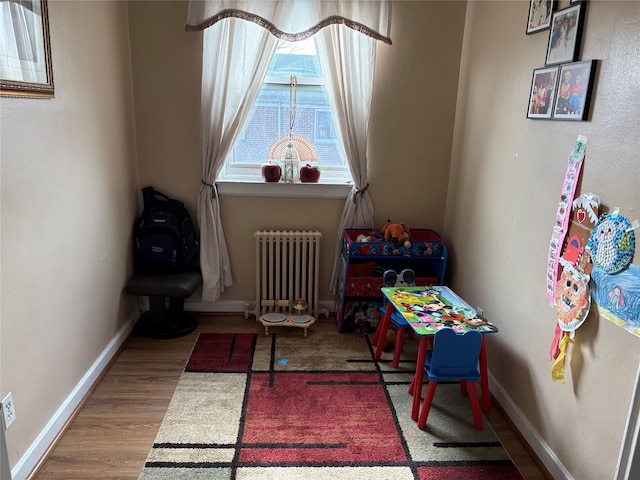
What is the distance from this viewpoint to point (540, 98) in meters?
Result: 2.06

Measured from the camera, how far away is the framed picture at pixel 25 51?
1652 mm

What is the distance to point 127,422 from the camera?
221cm

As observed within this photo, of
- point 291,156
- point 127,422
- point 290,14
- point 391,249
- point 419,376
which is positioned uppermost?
point 290,14

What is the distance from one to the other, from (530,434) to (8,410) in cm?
216

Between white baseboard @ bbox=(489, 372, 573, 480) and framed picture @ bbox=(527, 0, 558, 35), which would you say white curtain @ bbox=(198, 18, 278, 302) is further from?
white baseboard @ bbox=(489, 372, 573, 480)

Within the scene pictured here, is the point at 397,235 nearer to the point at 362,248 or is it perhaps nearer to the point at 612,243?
the point at 362,248

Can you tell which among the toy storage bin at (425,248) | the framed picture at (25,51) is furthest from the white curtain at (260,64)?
the framed picture at (25,51)

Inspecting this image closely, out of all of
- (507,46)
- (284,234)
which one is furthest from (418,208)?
(507,46)

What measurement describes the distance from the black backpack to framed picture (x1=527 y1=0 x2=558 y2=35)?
2268 mm

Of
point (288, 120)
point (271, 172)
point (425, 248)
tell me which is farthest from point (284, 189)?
point (425, 248)

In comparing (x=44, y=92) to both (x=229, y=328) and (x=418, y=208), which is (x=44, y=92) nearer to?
(x=229, y=328)

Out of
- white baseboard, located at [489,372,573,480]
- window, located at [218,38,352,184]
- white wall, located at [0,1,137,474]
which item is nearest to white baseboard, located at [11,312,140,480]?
white wall, located at [0,1,137,474]

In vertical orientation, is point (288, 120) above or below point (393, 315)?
above

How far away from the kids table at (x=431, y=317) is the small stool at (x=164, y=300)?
126cm
